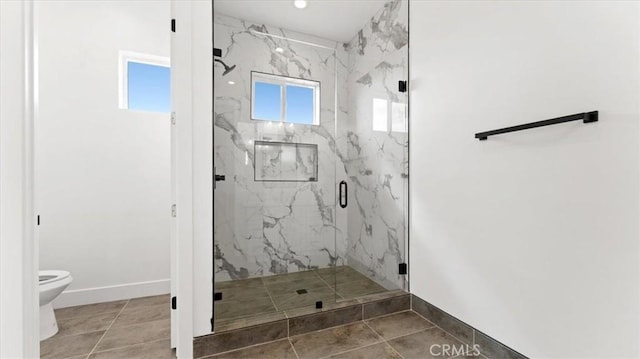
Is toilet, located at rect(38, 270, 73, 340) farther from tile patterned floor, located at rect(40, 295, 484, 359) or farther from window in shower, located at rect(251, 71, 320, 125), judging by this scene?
window in shower, located at rect(251, 71, 320, 125)

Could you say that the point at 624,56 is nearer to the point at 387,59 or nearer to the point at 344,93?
the point at 387,59

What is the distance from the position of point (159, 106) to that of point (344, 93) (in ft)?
6.12

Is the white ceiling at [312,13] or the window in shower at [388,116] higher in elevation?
the white ceiling at [312,13]

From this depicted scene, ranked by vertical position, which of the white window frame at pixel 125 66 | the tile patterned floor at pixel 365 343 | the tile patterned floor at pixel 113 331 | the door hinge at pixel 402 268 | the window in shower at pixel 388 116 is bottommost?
the tile patterned floor at pixel 113 331

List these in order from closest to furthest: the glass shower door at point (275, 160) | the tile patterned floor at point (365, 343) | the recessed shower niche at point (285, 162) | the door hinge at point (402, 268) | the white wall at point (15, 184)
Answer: the white wall at point (15, 184)
the tile patterned floor at point (365, 343)
the door hinge at point (402, 268)
the glass shower door at point (275, 160)
the recessed shower niche at point (285, 162)

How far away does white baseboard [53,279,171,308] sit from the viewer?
7.47 ft

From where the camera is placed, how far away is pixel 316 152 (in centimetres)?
293

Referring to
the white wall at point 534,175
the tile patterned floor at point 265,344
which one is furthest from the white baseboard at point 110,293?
the white wall at point 534,175

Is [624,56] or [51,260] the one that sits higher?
[624,56]

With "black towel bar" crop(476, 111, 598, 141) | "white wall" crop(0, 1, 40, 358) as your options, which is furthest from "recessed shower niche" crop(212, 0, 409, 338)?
"white wall" crop(0, 1, 40, 358)

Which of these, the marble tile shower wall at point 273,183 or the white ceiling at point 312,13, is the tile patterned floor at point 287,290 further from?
the white ceiling at point 312,13

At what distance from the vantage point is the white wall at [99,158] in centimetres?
227

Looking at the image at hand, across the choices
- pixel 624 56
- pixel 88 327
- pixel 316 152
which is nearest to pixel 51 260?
pixel 88 327

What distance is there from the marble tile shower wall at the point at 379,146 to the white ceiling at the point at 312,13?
139 millimetres
